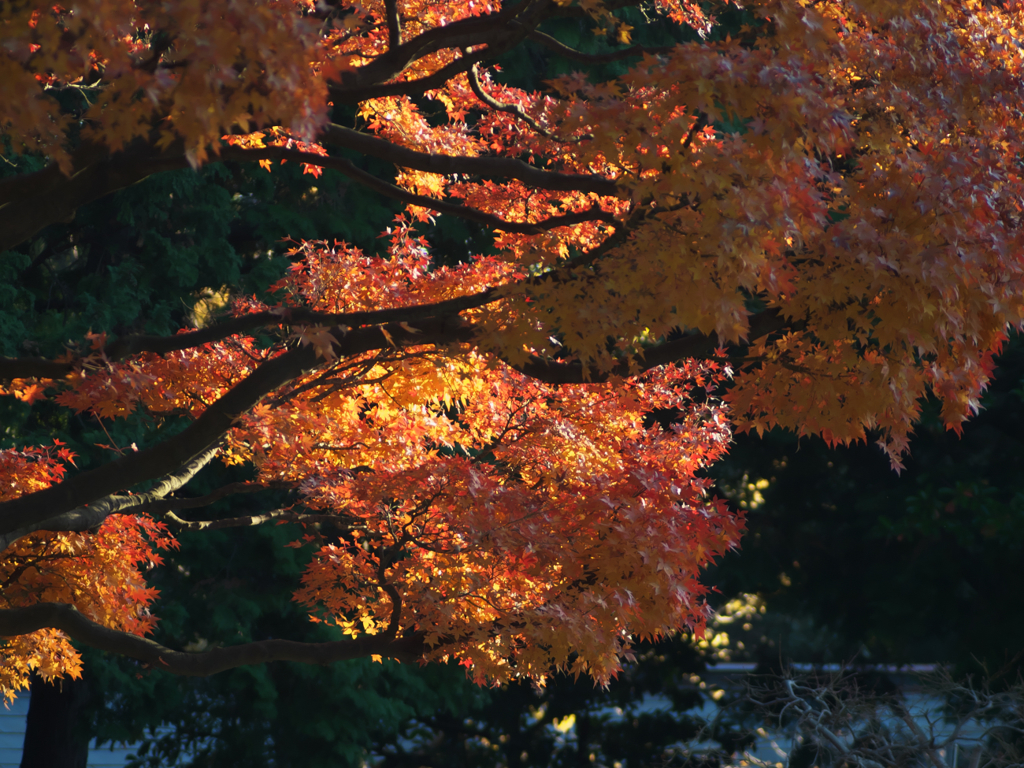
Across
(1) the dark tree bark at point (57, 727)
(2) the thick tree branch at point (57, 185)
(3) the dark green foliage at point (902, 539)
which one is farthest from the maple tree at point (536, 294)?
(3) the dark green foliage at point (902, 539)

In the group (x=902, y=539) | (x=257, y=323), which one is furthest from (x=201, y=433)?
(x=902, y=539)

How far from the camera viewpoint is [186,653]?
Result: 4.85 meters

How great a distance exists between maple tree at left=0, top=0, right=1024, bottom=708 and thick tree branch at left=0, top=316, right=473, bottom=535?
0.05ft

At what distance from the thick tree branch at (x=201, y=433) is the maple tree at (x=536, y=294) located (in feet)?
0.05

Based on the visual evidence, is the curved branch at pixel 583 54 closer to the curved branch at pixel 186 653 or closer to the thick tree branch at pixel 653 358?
the thick tree branch at pixel 653 358

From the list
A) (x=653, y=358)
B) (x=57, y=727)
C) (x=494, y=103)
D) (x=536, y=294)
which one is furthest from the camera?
(x=57, y=727)

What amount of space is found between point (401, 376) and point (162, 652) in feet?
6.31

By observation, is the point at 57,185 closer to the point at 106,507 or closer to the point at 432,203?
the point at 432,203

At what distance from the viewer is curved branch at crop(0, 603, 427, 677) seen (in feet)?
15.3

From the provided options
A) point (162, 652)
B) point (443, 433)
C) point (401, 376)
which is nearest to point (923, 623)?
point (443, 433)

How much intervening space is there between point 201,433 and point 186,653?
1.66 m

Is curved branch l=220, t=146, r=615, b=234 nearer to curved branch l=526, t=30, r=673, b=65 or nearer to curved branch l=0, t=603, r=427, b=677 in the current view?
curved branch l=526, t=30, r=673, b=65

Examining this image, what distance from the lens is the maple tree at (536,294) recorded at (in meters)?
2.72

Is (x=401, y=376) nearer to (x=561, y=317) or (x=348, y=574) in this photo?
(x=348, y=574)
